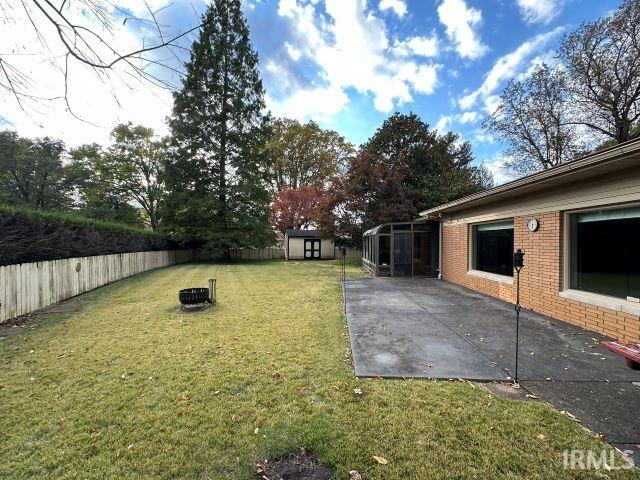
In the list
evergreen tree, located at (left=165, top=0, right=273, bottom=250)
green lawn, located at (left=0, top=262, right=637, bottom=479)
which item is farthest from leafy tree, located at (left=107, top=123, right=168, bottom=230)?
green lawn, located at (left=0, top=262, right=637, bottom=479)

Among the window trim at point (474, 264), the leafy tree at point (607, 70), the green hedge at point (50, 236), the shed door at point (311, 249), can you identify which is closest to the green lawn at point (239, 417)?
the green hedge at point (50, 236)

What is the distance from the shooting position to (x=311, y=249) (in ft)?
85.6

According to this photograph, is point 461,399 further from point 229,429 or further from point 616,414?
point 229,429

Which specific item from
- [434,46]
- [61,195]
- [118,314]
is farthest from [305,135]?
[118,314]

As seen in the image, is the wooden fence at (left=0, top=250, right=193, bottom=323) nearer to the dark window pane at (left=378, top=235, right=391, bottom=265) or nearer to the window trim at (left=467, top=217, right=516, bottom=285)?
the dark window pane at (left=378, top=235, right=391, bottom=265)

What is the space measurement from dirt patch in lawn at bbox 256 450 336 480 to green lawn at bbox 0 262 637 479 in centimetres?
6

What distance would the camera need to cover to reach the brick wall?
4496mm

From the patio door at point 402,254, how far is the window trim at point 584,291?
272 inches

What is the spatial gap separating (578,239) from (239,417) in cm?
665

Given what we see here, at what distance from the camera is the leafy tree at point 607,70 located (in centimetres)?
1395

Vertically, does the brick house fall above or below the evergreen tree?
below

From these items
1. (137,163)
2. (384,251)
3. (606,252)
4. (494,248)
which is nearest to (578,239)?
(606,252)

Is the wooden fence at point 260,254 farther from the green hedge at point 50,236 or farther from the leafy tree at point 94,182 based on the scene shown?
the green hedge at point 50,236

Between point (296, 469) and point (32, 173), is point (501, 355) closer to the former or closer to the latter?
point (296, 469)
